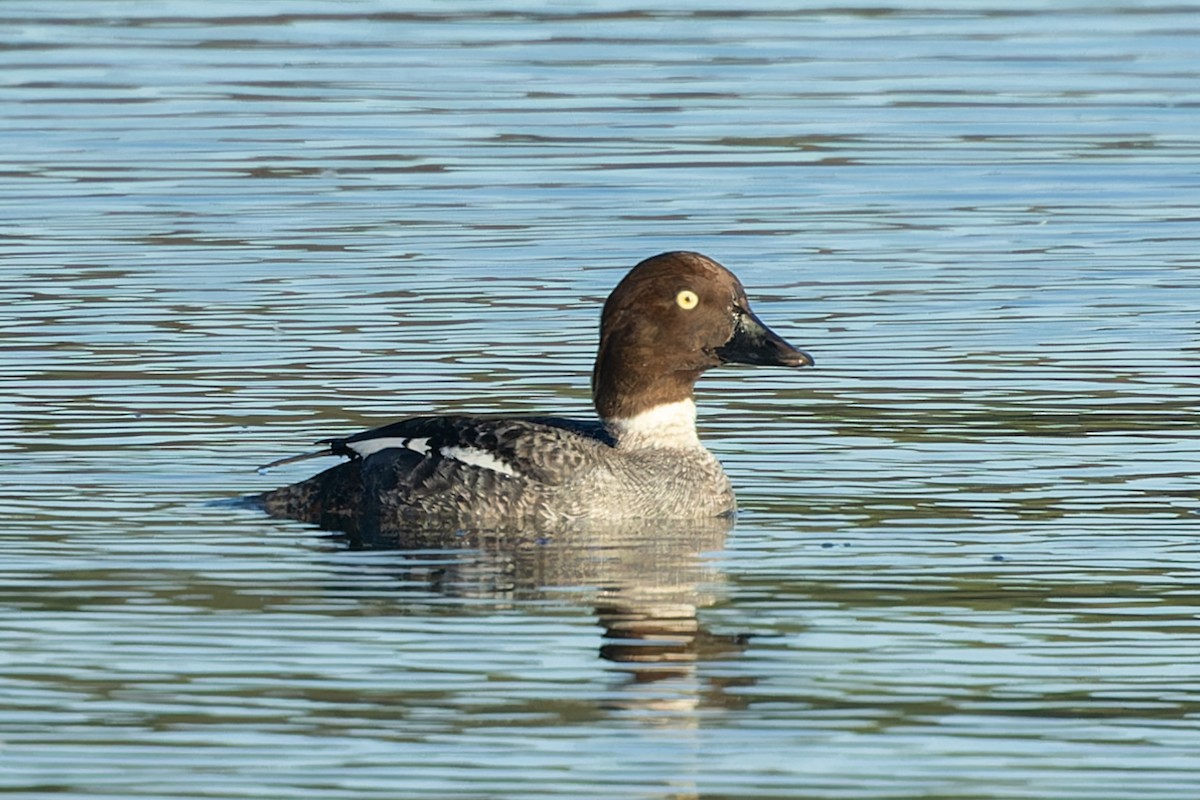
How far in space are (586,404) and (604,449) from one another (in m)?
2.34

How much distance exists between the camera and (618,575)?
39.8ft

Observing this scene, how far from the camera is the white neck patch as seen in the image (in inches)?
541

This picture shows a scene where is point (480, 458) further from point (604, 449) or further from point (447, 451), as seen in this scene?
point (604, 449)

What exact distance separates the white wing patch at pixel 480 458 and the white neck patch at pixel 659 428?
2.31 feet

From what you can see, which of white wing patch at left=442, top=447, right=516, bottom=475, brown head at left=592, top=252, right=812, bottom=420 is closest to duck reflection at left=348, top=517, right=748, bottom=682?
white wing patch at left=442, top=447, right=516, bottom=475

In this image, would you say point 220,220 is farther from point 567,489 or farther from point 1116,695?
point 1116,695

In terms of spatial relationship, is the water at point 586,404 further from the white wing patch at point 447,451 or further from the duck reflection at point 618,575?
the white wing patch at point 447,451

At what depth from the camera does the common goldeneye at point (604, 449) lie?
13.3m

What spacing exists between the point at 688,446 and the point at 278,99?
49.8 ft

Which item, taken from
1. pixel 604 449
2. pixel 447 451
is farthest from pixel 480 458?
pixel 604 449

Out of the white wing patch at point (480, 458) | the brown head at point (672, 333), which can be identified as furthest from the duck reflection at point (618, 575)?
the brown head at point (672, 333)

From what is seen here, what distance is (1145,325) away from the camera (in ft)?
58.6

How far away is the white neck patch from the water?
48 centimetres

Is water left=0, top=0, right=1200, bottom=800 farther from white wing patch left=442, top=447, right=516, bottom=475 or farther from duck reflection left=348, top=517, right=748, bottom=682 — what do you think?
white wing patch left=442, top=447, right=516, bottom=475
